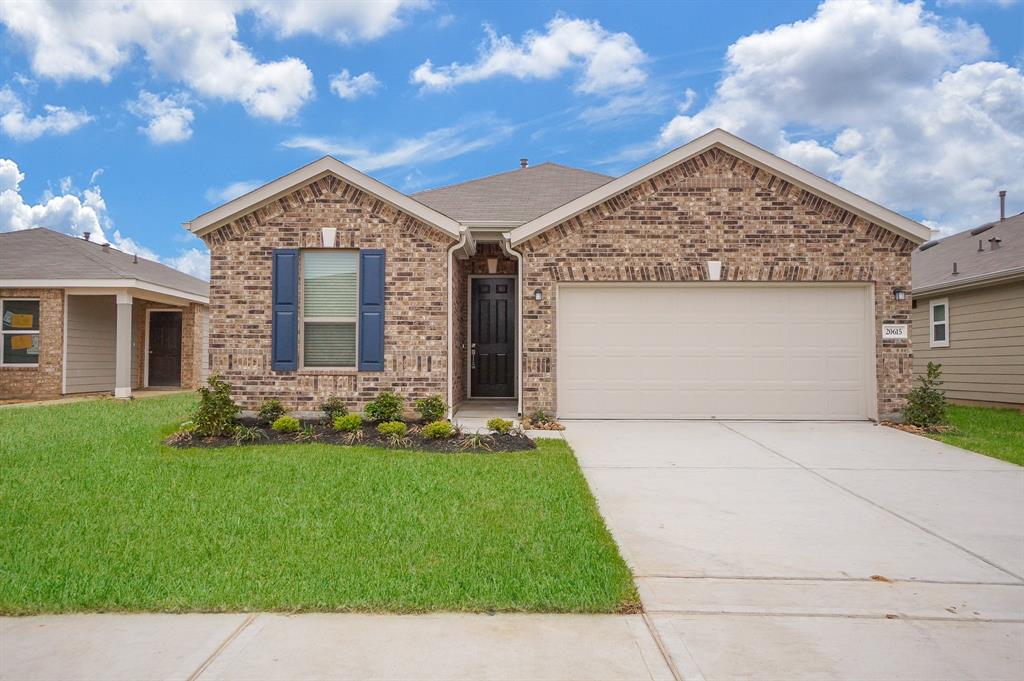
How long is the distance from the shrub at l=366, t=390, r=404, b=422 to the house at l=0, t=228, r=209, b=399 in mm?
8508

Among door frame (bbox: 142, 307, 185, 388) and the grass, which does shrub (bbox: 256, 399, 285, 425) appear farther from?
door frame (bbox: 142, 307, 185, 388)

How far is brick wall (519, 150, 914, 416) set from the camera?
32.1 feet

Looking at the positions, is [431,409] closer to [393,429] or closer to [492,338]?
[393,429]

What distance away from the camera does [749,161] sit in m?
9.80

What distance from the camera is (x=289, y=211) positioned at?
9461 mm

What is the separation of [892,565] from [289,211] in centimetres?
869

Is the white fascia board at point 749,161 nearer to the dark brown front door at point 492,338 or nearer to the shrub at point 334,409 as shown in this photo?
the dark brown front door at point 492,338

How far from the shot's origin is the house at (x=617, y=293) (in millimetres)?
9359

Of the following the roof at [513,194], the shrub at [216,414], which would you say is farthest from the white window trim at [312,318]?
the roof at [513,194]

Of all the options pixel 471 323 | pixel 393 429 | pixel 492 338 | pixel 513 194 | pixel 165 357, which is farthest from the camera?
pixel 165 357

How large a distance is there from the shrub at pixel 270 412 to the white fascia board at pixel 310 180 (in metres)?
2.87

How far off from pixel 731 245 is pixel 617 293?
6.31 feet

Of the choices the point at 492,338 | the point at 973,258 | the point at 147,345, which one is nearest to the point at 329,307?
the point at 492,338

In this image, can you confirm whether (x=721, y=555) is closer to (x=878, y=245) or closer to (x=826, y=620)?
(x=826, y=620)
